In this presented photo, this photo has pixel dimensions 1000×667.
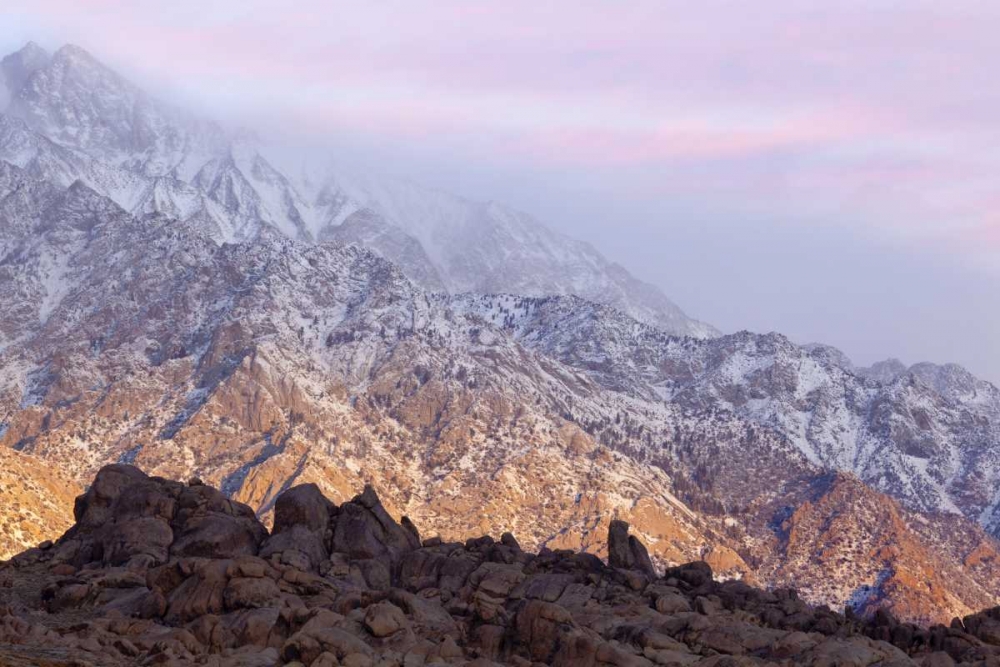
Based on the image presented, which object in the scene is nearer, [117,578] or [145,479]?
[117,578]

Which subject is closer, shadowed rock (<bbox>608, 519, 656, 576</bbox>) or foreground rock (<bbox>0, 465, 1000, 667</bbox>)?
foreground rock (<bbox>0, 465, 1000, 667</bbox>)

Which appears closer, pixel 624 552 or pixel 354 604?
pixel 354 604

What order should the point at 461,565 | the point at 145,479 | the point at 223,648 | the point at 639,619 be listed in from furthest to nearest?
the point at 145,479
the point at 461,565
the point at 639,619
the point at 223,648

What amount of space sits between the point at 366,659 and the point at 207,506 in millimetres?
47244

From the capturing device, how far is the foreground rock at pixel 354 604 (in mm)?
91188

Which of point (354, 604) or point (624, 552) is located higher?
point (624, 552)

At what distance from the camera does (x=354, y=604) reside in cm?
10000

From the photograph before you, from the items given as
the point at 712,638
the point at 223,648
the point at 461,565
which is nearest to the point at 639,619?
the point at 712,638

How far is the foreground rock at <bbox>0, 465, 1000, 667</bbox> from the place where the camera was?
91.2 m

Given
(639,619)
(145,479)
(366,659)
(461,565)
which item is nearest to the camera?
(366,659)

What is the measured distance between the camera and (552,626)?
9719cm

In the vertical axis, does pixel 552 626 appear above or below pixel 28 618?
above

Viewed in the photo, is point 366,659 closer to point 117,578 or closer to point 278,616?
point 278,616

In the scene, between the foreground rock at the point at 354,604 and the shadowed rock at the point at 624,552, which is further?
the shadowed rock at the point at 624,552
